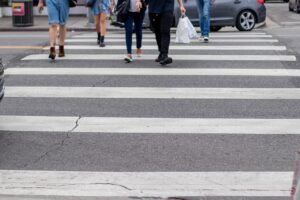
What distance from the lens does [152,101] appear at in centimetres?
817

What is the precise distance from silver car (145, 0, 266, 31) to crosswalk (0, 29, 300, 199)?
3.90m

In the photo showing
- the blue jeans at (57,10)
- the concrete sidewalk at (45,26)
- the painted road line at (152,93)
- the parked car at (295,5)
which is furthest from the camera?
the parked car at (295,5)

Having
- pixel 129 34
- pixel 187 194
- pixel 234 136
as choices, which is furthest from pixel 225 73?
pixel 187 194

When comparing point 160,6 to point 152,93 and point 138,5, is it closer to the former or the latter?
point 138,5

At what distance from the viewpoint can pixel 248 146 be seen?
6.24 m

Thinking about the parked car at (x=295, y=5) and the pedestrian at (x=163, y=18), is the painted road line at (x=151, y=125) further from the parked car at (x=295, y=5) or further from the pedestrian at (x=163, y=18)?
the parked car at (x=295, y=5)

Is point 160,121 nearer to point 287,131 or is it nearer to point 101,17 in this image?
point 287,131

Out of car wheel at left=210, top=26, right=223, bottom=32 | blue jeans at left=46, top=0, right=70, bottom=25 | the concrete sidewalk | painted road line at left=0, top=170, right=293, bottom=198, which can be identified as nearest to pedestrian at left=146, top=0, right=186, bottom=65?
blue jeans at left=46, top=0, right=70, bottom=25

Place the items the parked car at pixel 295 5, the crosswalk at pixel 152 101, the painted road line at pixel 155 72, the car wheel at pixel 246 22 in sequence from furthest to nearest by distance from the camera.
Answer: the parked car at pixel 295 5, the car wheel at pixel 246 22, the painted road line at pixel 155 72, the crosswalk at pixel 152 101

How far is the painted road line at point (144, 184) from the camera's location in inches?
198

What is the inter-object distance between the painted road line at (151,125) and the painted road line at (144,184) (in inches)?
51.4

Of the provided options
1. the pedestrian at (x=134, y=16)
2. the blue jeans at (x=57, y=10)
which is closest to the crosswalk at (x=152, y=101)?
the pedestrian at (x=134, y=16)

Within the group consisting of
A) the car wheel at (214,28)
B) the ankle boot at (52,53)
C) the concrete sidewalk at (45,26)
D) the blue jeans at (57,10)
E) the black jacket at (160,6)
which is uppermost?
the black jacket at (160,6)

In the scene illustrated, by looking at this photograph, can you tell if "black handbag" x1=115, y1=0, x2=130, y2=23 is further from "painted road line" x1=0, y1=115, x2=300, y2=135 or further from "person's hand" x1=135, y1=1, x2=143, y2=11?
"painted road line" x1=0, y1=115, x2=300, y2=135
